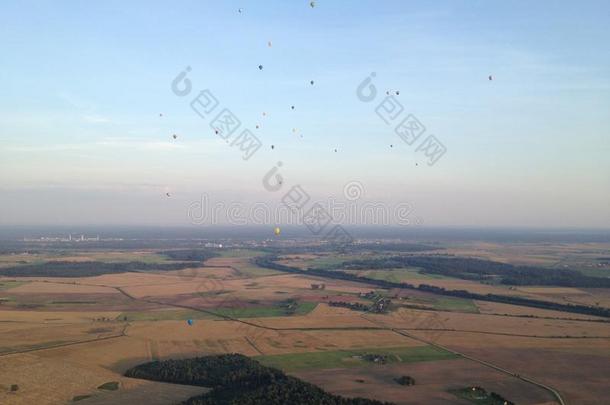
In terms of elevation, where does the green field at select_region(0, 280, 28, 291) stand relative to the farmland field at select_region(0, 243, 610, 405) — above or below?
above

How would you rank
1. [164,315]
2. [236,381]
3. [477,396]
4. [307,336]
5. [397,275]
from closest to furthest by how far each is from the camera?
1. [477,396]
2. [236,381]
3. [307,336]
4. [164,315]
5. [397,275]

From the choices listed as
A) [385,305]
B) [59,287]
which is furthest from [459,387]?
[59,287]

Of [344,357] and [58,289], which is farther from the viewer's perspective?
[58,289]

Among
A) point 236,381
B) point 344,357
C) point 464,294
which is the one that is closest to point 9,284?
point 344,357

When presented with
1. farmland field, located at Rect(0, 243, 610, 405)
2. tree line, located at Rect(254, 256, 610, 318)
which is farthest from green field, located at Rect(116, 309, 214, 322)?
tree line, located at Rect(254, 256, 610, 318)

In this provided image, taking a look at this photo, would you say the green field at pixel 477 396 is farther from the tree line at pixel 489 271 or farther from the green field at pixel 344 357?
the tree line at pixel 489 271

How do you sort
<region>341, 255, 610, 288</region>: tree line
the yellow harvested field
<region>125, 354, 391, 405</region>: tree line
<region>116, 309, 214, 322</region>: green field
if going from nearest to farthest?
<region>125, 354, 391, 405</region>: tree line
<region>116, 309, 214, 322</region>: green field
the yellow harvested field
<region>341, 255, 610, 288</region>: tree line

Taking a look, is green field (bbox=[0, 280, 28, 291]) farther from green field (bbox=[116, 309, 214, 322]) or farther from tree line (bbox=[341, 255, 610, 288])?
tree line (bbox=[341, 255, 610, 288])

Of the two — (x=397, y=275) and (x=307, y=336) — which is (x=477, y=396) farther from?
(x=397, y=275)

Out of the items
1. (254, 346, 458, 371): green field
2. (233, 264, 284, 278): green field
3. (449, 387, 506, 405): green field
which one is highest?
(233, 264, 284, 278): green field

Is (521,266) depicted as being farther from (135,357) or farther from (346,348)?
(135,357)
